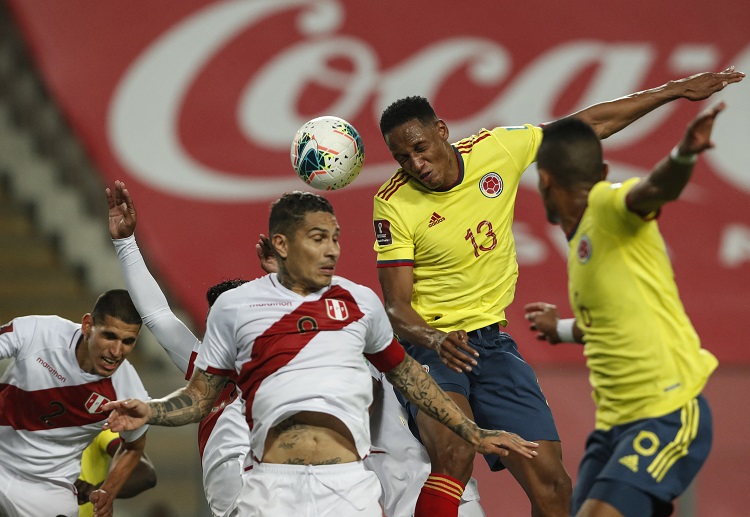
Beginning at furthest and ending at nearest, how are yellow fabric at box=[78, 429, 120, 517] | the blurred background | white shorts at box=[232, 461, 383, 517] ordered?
1. the blurred background
2. yellow fabric at box=[78, 429, 120, 517]
3. white shorts at box=[232, 461, 383, 517]

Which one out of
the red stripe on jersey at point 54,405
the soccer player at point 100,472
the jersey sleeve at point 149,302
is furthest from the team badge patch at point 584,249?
the soccer player at point 100,472

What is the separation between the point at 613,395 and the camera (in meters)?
3.75

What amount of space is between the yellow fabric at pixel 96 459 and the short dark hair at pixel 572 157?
10.9 feet

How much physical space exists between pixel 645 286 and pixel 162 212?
6.37 m

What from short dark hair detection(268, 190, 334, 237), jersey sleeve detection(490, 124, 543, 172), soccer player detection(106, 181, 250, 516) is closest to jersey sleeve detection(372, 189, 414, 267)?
jersey sleeve detection(490, 124, 543, 172)

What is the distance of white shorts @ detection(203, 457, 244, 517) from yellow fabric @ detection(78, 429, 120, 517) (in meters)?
1.32

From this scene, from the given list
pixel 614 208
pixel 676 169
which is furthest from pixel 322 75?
pixel 676 169

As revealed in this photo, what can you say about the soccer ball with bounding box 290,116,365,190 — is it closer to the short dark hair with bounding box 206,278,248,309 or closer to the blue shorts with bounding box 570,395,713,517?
the short dark hair with bounding box 206,278,248,309

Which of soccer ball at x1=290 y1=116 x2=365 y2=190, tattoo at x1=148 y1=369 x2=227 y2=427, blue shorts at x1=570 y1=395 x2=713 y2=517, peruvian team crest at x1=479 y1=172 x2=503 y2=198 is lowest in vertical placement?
blue shorts at x1=570 y1=395 x2=713 y2=517

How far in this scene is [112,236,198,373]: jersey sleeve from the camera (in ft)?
17.1

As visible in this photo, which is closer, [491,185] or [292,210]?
[292,210]

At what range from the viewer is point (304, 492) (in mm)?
3861

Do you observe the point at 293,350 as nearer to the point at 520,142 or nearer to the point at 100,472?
the point at 520,142

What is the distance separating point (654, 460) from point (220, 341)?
1.58 metres
